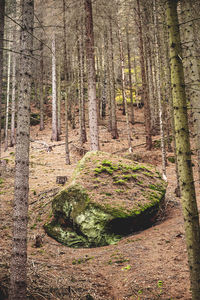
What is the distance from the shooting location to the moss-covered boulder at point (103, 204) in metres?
5.36

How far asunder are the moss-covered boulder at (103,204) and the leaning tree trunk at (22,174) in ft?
7.81

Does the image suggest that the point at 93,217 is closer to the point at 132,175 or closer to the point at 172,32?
the point at 132,175

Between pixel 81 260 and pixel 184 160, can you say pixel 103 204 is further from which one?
pixel 184 160

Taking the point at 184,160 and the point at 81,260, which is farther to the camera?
the point at 81,260

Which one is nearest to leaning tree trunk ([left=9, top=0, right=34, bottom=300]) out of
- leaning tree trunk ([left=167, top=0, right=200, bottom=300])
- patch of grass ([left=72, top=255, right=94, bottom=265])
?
patch of grass ([left=72, top=255, right=94, bottom=265])

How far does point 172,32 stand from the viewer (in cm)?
279

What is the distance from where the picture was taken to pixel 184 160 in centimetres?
269

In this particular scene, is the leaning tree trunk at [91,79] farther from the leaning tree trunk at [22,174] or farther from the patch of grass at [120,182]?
the leaning tree trunk at [22,174]

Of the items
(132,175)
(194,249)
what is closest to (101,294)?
(194,249)

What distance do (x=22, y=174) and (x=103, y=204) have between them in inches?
108

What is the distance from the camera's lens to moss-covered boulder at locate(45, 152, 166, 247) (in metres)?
5.36

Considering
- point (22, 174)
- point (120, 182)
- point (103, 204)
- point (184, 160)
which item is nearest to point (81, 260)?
point (103, 204)

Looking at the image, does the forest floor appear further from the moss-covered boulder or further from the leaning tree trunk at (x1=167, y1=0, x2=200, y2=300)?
the leaning tree trunk at (x1=167, y1=0, x2=200, y2=300)

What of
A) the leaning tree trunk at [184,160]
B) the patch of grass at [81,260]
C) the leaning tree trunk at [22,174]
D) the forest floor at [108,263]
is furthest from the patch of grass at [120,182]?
the leaning tree trunk at [184,160]
